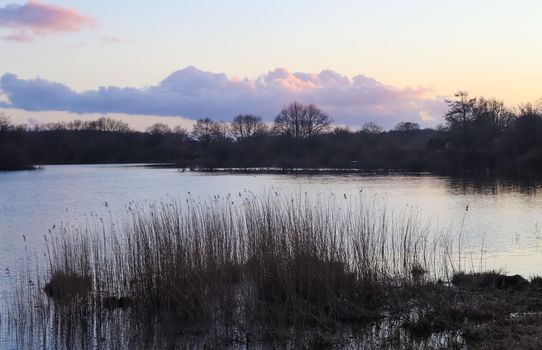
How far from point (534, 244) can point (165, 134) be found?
13790cm

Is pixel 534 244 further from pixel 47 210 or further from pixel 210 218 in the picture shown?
pixel 47 210

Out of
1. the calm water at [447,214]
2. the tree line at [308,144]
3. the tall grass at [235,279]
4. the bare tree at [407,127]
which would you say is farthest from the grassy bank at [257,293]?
the bare tree at [407,127]

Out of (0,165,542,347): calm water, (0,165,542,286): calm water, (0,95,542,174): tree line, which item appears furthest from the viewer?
(0,95,542,174): tree line

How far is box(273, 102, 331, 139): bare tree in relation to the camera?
429 ft

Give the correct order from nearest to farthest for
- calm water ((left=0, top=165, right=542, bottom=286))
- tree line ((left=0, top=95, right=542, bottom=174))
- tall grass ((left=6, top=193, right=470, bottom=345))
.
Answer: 1. tall grass ((left=6, top=193, right=470, bottom=345))
2. calm water ((left=0, top=165, right=542, bottom=286))
3. tree line ((left=0, top=95, right=542, bottom=174))

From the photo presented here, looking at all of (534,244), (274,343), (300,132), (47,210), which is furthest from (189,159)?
(274,343)

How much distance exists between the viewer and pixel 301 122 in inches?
5187

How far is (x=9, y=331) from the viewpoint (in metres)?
10.7

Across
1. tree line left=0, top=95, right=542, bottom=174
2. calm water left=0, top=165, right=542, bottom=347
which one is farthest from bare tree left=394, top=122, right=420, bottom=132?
calm water left=0, top=165, right=542, bottom=347

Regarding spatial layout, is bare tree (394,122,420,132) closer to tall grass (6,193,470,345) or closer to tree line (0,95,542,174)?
tree line (0,95,542,174)

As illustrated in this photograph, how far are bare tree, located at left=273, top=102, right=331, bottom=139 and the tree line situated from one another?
9.2 inches

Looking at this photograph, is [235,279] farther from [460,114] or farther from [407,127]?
[407,127]

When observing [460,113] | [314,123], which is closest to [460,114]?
[460,113]

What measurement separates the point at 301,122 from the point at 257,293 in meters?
122
